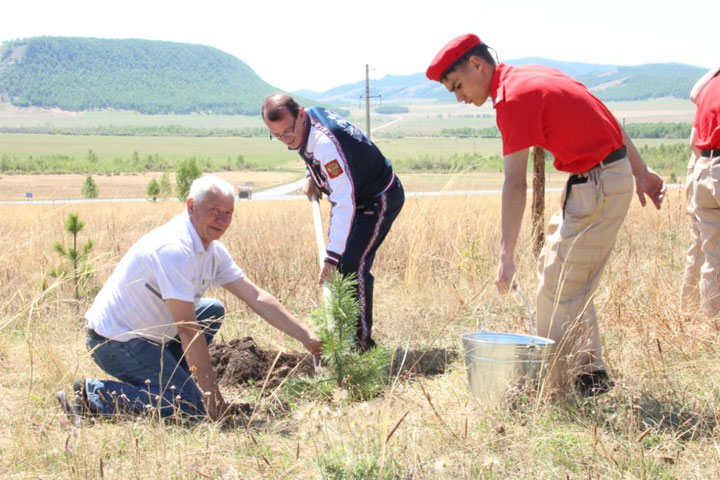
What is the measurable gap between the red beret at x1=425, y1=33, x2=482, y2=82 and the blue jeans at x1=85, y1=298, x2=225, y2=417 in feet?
5.31

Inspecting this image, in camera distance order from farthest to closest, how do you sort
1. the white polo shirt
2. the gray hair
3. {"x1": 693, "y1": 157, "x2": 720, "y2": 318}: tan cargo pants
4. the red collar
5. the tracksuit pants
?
the tracksuit pants
{"x1": 693, "y1": 157, "x2": 720, "y2": 318}: tan cargo pants
the gray hair
the white polo shirt
the red collar

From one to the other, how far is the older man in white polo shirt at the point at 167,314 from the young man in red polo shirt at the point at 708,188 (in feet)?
7.67

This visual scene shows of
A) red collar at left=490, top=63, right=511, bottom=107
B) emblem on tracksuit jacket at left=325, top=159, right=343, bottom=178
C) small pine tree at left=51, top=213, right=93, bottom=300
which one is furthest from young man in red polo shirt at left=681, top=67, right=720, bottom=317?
small pine tree at left=51, top=213, right=93, bottom=300

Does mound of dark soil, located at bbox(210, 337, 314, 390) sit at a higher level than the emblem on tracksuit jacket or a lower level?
lower

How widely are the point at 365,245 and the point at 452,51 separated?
4.95 feet

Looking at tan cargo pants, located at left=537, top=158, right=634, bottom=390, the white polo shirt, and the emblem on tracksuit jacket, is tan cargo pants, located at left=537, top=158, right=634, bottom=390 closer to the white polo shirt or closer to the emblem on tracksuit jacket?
the emblem on tracksuit jacket

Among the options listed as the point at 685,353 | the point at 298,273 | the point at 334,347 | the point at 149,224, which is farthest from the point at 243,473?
the point at 149,224

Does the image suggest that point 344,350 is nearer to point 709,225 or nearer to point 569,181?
point 569,181

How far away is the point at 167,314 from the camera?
373 cm

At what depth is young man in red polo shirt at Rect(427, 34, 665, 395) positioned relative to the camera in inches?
126

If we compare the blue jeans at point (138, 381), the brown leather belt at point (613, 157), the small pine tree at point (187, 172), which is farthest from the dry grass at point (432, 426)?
the small pine tree at point (187, 172)

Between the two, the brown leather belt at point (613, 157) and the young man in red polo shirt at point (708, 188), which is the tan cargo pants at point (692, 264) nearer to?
the young man in red polo shirt at point (708, 188)

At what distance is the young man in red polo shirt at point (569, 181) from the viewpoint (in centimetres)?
321

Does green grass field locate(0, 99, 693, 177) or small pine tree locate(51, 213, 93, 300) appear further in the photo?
green grass field locate(0, 99, 693, 177)
